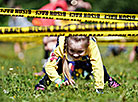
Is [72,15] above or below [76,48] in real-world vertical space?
above

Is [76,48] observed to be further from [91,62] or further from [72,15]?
[72,15]

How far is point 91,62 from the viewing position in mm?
3598

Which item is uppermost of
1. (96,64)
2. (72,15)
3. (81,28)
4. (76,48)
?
(72,15)

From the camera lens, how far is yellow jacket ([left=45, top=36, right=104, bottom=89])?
346cm

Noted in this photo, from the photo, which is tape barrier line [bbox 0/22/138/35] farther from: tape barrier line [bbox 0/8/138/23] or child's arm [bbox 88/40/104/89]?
child's arm [bbox 88/40/104/89]

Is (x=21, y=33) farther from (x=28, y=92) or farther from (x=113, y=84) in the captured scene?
(x=113, y=84)

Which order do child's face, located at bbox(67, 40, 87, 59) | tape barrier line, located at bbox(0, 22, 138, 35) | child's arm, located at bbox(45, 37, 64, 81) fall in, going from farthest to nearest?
child's arm, located at bbox(45, 37, 64, 81), child's face, located at bbox(67, 40, 87, 59), tape barrier line, located at bbox(0, 22, 138, 35)

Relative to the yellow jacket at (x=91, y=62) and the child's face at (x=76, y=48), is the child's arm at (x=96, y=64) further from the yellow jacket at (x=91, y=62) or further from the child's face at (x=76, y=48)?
the child's face at (x=76, y=48)

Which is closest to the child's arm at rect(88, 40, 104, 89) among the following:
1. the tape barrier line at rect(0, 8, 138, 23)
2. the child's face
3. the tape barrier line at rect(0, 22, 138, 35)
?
the child's face

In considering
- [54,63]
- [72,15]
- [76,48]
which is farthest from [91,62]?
[72,15]

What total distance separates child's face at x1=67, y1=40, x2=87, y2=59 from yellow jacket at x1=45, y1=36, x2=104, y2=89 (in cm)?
13

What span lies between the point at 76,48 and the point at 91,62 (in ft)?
1.26

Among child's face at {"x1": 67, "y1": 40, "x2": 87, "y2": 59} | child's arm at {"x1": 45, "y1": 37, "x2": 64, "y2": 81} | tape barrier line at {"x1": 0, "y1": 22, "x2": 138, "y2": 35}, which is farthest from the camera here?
child's arm at {"x1": 45, "y1": 37, "x2": 64, "y2": 81}

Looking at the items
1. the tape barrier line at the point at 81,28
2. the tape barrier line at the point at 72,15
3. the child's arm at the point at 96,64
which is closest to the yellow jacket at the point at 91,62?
the child's arm at the point at 96,64
